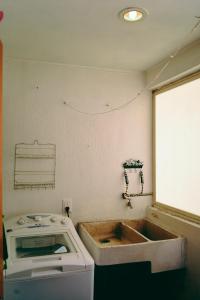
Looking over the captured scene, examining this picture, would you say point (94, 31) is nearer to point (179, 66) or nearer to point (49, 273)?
point (179, 66)

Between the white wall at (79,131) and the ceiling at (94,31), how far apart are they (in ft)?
0.62

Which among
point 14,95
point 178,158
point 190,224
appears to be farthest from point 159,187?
point 14,95

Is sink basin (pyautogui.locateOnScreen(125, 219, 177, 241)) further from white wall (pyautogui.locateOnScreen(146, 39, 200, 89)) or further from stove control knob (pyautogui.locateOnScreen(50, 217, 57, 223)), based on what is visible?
white wall (pyautogui.locateOnScreen(146, 39, 200, 89))

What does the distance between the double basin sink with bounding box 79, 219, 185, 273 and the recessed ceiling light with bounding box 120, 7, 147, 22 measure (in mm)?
1561

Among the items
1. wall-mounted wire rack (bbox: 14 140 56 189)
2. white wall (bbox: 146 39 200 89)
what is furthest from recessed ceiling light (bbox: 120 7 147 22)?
wall-mounted wire rack (bbox: 14 140 56 189)

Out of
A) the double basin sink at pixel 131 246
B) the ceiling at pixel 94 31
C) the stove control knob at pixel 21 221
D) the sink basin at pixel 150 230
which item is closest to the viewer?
the ceiling at pixel 94 31

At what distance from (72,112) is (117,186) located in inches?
34.1

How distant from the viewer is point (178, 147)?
2471 millimetres

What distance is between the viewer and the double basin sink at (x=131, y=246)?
1962 mm

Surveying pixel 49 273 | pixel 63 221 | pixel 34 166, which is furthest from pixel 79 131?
pixel 49 273

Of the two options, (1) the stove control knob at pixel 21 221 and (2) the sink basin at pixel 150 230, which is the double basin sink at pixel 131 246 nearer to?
(2) the sink basin at pixel 150 230

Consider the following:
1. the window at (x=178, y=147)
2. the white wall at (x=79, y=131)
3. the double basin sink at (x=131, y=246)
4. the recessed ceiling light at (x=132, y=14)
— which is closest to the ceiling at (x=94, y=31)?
the recessed ceiling light at (x=132, y=14)

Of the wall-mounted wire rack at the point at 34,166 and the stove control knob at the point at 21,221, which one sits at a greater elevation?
the wall-mounted wire rack at the point at 34,166

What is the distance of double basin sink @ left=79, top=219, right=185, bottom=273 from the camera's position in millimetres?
1962
